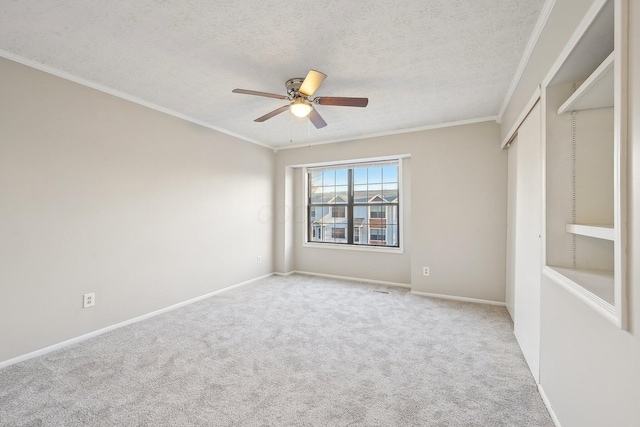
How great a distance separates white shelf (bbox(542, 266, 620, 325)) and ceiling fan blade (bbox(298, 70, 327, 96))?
197 cm

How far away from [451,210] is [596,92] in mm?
2605

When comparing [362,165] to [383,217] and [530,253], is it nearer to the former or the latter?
[383,217]

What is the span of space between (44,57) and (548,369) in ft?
14.1

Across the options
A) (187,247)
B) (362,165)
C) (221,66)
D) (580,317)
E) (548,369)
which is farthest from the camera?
(362,165)

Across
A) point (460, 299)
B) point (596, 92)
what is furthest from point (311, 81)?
point (460, 299)

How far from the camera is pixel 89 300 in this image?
105 inches

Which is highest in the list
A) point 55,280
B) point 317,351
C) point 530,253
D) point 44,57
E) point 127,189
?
point 44,57

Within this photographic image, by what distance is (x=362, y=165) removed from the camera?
190 inches

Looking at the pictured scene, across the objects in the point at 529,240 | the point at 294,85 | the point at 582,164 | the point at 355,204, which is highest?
the point at 294,85

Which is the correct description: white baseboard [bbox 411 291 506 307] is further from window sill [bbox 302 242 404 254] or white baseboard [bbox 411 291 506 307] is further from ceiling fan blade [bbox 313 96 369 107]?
ceiling fan blade [bbox 313 96 369 107]

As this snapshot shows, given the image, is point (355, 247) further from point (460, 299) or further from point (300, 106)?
point (300, 106)

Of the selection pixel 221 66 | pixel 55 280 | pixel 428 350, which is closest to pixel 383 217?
pixel 428 350

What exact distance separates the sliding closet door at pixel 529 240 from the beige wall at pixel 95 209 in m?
3.66

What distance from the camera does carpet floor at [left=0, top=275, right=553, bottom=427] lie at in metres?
1.66
